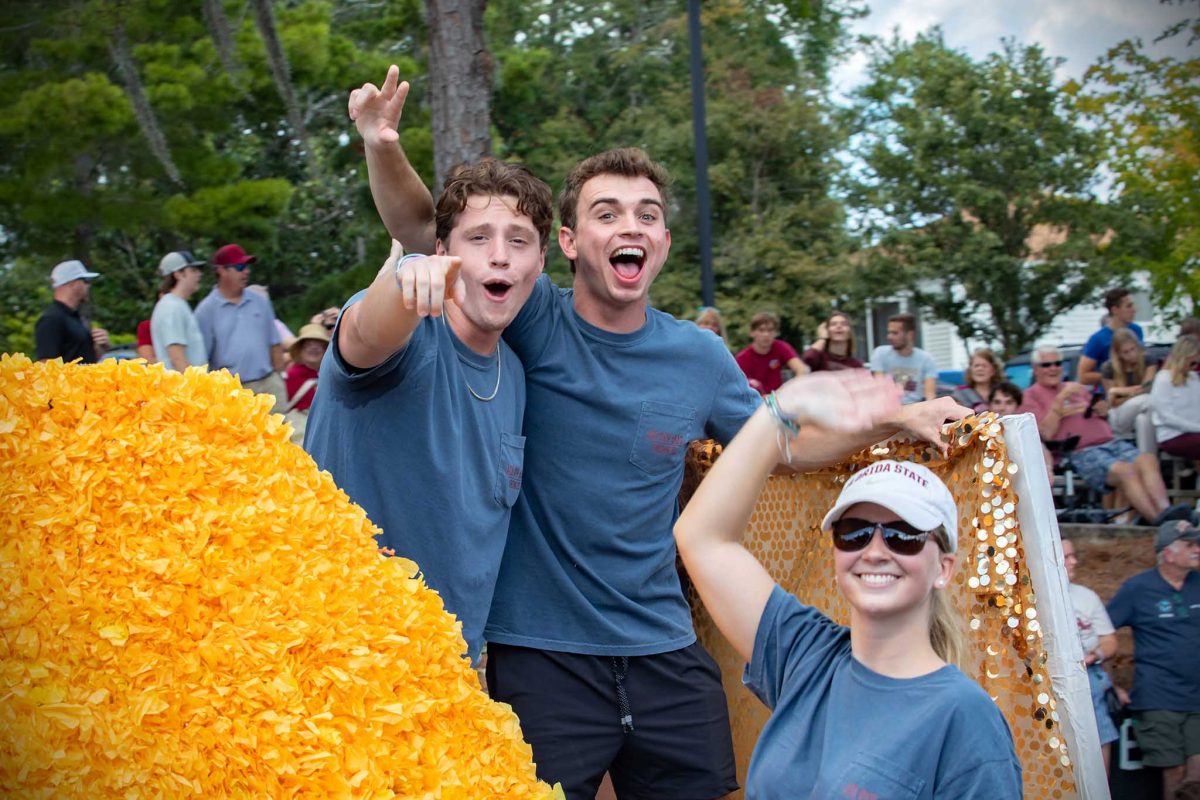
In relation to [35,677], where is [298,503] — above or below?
above

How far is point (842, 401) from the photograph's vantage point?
92.7 inches

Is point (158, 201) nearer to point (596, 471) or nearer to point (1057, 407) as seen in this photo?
point (1057, 407)

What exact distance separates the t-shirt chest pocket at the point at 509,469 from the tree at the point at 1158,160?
1473 centimetres

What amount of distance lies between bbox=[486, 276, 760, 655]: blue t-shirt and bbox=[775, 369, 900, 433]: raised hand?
0.87 m

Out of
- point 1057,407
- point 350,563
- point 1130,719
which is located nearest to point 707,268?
point 1057,407

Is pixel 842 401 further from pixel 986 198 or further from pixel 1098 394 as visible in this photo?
pixel 986 198

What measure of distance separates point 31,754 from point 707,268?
1239 cm

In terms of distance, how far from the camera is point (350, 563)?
7.89 ft

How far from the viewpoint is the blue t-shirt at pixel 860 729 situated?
2.09 metres

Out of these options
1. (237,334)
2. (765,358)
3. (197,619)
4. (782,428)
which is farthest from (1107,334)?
(197,619)

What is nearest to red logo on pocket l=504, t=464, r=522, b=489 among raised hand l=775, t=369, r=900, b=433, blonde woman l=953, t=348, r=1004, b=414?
raised hand l=775, t=369, r=900, b=433

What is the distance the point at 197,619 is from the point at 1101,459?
8.66 metres

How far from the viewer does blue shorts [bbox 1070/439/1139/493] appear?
9.50 m

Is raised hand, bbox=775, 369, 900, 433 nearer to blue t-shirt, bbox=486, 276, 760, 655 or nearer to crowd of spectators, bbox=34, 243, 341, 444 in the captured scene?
blue t-shirt, bbox=486, 276, 760, 655
